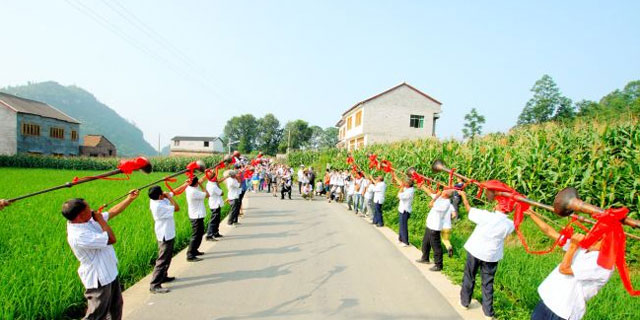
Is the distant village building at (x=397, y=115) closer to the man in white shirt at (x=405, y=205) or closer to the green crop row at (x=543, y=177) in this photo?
the green crop row at (x=543, y=177)

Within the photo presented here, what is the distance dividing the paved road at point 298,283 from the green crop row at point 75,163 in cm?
3488

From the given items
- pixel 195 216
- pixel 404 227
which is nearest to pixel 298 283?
pixel 195 216

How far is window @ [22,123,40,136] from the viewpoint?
35906mm

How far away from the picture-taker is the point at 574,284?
3170 millimetres

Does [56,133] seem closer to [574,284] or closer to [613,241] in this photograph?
[574,284]

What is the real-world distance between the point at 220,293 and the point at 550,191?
921 centimetres

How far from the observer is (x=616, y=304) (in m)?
4.59

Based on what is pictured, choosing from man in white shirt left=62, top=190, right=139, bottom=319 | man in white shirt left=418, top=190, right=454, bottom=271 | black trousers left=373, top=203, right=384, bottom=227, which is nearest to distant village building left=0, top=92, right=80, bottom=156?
black trousers left=373, top=203, right=384, bottom=227

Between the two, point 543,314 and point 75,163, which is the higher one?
Result: point 75,163

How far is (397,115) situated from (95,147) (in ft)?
149

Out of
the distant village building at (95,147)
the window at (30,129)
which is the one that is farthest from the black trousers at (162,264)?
the distant village building at (95,147)

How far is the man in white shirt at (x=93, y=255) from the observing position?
3484 mm

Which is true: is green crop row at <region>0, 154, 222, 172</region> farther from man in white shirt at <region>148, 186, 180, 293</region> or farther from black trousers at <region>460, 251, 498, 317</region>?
black trousers at <region>460, 251, 498, 317</region>

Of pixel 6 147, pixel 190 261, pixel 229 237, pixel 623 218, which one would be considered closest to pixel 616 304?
pixel 623 218
